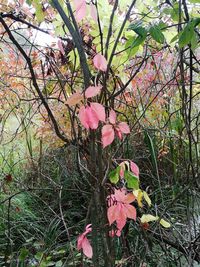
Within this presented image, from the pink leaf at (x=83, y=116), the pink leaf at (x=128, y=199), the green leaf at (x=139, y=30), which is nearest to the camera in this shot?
the pink leaf at (x=83, y=116)

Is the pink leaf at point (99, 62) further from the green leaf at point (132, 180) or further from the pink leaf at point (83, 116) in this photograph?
the green leaf at point (132, 180)

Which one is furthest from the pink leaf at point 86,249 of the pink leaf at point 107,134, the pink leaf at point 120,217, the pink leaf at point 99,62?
the pink leaf at point 99,62

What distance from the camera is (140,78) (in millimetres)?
2854

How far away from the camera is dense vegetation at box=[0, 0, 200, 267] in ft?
3.26

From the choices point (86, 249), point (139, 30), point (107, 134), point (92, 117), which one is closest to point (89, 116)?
point (92, 117)

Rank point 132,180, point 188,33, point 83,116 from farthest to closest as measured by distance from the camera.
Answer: point 132,180 → point 188,33 → point 83,116

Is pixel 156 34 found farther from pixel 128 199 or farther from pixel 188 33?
pixel 128 199

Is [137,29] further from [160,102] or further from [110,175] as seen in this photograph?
[160,102]

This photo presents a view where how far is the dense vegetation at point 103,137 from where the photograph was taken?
0.99 metres

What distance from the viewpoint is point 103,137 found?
2.95 feet

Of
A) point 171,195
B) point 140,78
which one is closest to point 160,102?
point 140,78

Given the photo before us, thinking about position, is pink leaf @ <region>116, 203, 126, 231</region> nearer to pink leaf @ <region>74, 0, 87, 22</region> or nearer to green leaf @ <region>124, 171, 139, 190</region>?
green leaf @ <region>124, 171, 139, 190</region>

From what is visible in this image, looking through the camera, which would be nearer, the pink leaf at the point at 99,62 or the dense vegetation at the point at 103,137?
the pink leaf at the point at 99,62

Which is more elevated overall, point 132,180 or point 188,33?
point 188,33
